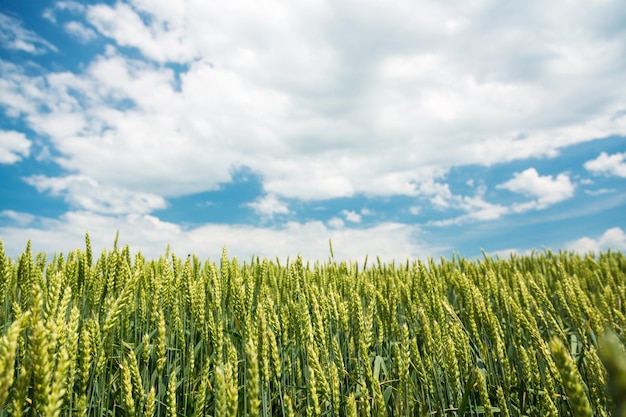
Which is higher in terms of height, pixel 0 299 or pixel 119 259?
pixel 119 259

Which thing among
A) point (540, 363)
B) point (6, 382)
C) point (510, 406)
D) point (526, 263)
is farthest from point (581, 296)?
point (526, 263)

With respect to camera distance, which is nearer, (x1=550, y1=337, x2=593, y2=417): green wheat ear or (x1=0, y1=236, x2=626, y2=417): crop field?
(x1=550, y1=337, x2=593, y2=417): green wheat ear

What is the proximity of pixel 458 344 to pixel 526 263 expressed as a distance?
231 inches

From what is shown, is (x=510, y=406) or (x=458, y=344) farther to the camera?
(x=510, y=406)

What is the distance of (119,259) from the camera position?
7.38 ft

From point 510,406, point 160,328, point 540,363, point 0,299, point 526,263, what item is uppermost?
point 526,263

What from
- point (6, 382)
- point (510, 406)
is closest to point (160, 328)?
point (6, 382)

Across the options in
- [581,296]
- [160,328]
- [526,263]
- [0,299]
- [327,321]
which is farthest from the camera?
[526,263]

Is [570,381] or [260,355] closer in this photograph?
[570,381]

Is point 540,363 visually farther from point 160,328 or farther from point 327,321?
point 160,328

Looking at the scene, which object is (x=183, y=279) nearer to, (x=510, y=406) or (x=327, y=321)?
(x=327, y=321)

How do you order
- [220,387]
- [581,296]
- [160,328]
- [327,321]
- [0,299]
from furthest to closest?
1. [581,296]
2. [0,299]
3. [327,321]
4. [160,328]
5. [220,387]

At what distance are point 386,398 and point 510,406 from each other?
2.32ft

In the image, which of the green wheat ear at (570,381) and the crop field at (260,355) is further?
the crop field at (260,355)
